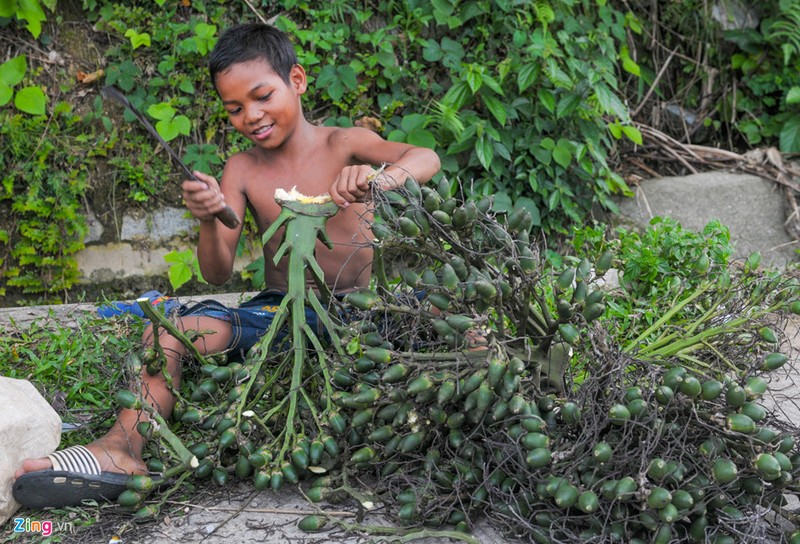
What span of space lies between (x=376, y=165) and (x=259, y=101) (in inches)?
16.9

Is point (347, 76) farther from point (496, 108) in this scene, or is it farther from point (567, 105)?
point (567, 105)

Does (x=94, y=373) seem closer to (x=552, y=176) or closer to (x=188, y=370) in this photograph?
(x=188, y=370)

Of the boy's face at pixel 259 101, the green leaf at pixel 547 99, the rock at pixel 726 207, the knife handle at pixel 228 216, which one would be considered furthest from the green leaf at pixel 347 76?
the knife handle at pixel 228 216

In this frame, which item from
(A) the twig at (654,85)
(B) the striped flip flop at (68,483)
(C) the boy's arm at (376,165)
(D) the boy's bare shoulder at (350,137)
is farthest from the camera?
(A) the twig at (654,85)

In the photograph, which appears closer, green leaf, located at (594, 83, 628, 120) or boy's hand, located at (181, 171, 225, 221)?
boy's hand, located at (181, 171, 225, 221)

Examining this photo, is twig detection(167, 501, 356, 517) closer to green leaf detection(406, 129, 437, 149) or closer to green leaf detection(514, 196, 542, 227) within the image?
green leaf detection(406, 129, 437, 149)

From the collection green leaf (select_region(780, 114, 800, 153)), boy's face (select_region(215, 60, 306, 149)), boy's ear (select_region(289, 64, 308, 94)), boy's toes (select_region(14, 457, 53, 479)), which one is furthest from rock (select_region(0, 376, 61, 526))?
green leaf (select_region(780, 114, 800, 153))

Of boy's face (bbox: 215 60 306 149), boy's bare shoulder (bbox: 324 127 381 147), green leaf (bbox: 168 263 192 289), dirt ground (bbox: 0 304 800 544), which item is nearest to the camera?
dirt ground (bbox: 0 304 800 544)

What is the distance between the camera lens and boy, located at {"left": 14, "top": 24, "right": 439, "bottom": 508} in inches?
92.6

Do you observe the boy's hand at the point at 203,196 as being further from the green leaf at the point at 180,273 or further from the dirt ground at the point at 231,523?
the green leaf at the point at 180,273

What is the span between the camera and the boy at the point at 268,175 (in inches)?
92.6

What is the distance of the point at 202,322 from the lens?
8.23ft

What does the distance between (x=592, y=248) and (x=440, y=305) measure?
180cm

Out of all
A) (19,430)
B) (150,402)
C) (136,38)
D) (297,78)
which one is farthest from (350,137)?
(136,38)
